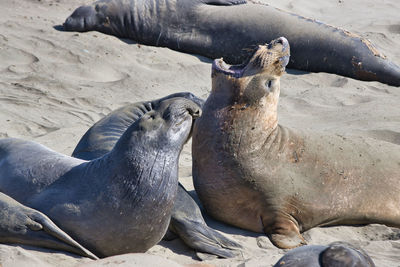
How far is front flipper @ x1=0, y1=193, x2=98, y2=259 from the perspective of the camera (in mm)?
3303

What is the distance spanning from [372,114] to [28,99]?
10.1 ft

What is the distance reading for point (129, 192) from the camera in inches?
132

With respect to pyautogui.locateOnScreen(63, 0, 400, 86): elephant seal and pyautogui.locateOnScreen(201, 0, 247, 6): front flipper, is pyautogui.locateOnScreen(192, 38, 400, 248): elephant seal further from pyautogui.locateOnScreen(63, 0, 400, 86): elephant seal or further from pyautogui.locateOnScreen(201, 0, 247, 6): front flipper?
pyautogui.locateOnScreen(201, 0, 247, 6): front flipper

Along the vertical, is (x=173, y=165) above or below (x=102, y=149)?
above

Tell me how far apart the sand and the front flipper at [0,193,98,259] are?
2.03 ft

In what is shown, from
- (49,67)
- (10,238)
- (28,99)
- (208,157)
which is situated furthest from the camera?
(49,67)

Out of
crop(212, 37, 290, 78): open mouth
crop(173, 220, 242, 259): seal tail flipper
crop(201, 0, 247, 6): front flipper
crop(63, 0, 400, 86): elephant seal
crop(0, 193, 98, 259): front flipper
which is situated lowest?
crop(63, 0, 400, 86): elephant seal

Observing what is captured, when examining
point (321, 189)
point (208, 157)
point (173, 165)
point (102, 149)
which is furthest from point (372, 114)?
point (173, 165)

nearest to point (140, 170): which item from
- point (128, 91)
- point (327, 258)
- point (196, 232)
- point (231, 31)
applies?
point (196, 232)

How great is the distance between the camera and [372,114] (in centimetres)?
635

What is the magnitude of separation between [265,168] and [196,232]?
2.32ft

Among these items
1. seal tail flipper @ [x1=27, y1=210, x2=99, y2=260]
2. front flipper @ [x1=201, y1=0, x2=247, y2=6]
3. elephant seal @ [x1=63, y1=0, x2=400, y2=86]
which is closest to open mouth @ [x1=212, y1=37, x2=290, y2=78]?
seal tail flipper @ [x1=27, y1=210, x2=99, y2=260]

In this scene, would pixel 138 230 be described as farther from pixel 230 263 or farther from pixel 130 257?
pixel 230 263

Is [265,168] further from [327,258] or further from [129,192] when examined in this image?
[327,258]
